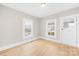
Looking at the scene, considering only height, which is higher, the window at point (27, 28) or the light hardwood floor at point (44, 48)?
the window at point (27, 28)

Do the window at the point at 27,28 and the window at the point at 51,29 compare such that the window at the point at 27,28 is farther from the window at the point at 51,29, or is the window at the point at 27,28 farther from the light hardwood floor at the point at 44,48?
the window at the point at 51,29

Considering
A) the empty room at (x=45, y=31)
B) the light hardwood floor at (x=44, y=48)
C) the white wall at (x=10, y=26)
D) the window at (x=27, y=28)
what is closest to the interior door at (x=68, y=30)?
the empty room at (x=45, y=31)

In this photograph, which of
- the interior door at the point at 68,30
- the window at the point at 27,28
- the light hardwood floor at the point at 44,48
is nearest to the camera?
the light hardwood floor at the point at 44,48

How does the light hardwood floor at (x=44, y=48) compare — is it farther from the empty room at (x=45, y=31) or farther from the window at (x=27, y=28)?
the window at (x=27, y=28)

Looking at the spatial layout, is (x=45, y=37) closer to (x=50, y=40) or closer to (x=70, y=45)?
(x=50, y=40)

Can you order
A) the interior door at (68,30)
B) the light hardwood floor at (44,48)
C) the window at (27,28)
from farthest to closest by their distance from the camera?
the window at (27,28), the interior door at (68,30), the light hardwood floor at (44,48)

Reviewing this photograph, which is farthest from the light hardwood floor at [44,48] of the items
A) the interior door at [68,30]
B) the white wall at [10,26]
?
the white wall at [10,26]

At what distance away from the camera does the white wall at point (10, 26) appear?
1.98 meters

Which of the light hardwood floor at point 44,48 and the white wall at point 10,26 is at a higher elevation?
the white wall at point 10,26

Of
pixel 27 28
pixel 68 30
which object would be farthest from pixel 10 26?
pixel 68 30

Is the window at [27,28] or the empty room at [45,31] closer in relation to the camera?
the empty room at [45,31]

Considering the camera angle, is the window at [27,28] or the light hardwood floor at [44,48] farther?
the window at [27,28]

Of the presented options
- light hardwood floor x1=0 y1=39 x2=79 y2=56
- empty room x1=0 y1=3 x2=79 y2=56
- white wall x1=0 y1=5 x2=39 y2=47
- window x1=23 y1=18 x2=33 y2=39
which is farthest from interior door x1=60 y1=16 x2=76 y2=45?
window x1=23 y1=18 x2=33 y2=39

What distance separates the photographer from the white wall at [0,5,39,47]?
6.51ft
